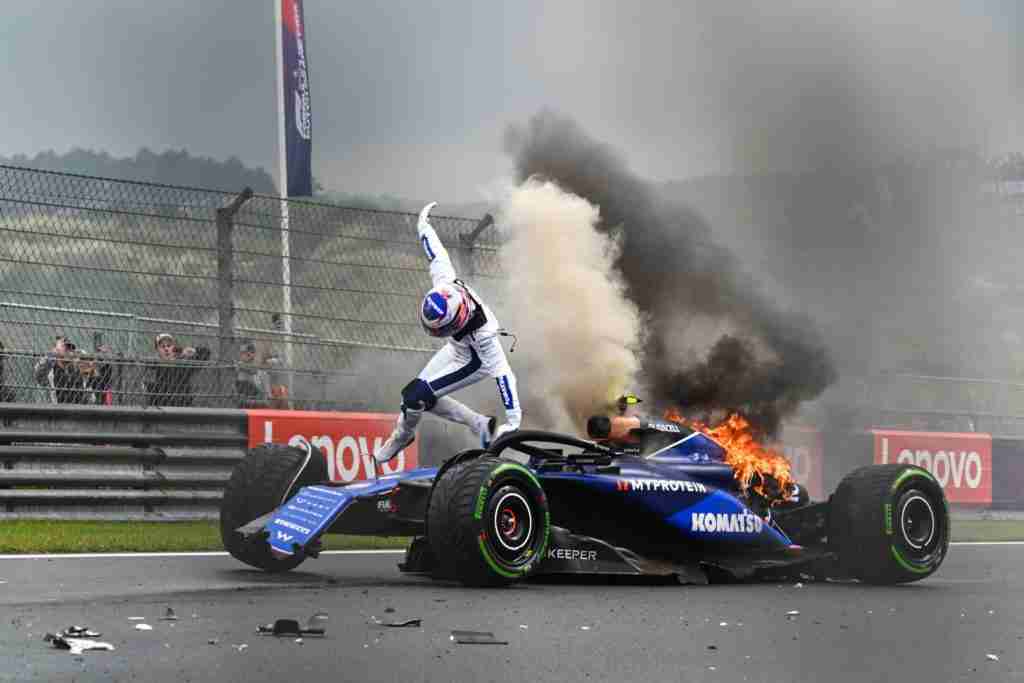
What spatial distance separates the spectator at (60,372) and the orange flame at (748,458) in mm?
5118

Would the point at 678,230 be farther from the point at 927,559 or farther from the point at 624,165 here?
the point at 927,559

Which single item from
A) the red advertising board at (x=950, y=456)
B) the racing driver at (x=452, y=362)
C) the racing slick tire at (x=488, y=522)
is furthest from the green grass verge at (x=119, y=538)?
the red advertising board at (x=950, y=456)

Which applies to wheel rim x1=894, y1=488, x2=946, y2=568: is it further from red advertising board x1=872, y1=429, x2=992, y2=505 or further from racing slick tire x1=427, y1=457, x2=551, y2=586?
red advertising board x1=872, y1=429, x2=992, y2=505

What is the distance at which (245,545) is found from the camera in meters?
9.41

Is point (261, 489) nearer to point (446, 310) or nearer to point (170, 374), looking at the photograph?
point (446, 310)

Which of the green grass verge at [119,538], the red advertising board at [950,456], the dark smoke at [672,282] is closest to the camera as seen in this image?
the green grass verge at [119,538]

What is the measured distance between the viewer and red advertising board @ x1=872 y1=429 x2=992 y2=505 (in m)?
19.5

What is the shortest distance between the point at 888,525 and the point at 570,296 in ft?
18.3

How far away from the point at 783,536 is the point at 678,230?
5.78 m

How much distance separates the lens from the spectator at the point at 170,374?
1426 centimetres

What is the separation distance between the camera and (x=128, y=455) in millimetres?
13625

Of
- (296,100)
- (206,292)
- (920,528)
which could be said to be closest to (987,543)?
(920,528)

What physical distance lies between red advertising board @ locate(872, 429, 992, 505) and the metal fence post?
8.39 m

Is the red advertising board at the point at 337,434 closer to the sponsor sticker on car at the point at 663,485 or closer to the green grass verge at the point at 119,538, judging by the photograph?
the green grass verge at the point at 119,538
